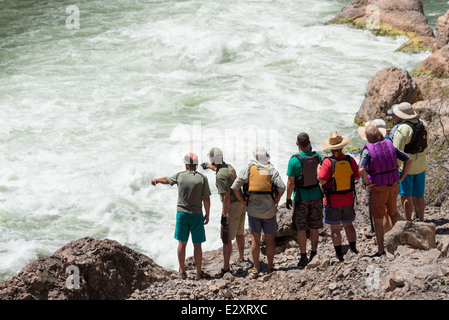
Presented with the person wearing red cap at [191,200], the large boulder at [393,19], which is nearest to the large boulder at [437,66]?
the large boulder at [393,19]

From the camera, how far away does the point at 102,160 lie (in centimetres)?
1413

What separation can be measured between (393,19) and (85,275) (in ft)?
61.2

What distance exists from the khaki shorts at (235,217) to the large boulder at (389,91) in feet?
23.8

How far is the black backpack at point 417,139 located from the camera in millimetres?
7645

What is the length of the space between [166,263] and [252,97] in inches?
327

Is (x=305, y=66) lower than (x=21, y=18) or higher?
lower

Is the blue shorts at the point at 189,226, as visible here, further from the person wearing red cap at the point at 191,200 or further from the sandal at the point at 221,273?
the sandal at the point at 221,273

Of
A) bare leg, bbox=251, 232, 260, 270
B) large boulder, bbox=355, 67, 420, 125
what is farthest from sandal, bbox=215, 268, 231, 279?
large boulder, bbox=355, 67, 420, 125

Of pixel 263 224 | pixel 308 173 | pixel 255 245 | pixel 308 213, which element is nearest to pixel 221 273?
pixel 255 245

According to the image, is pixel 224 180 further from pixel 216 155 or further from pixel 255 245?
pixel 255 245
